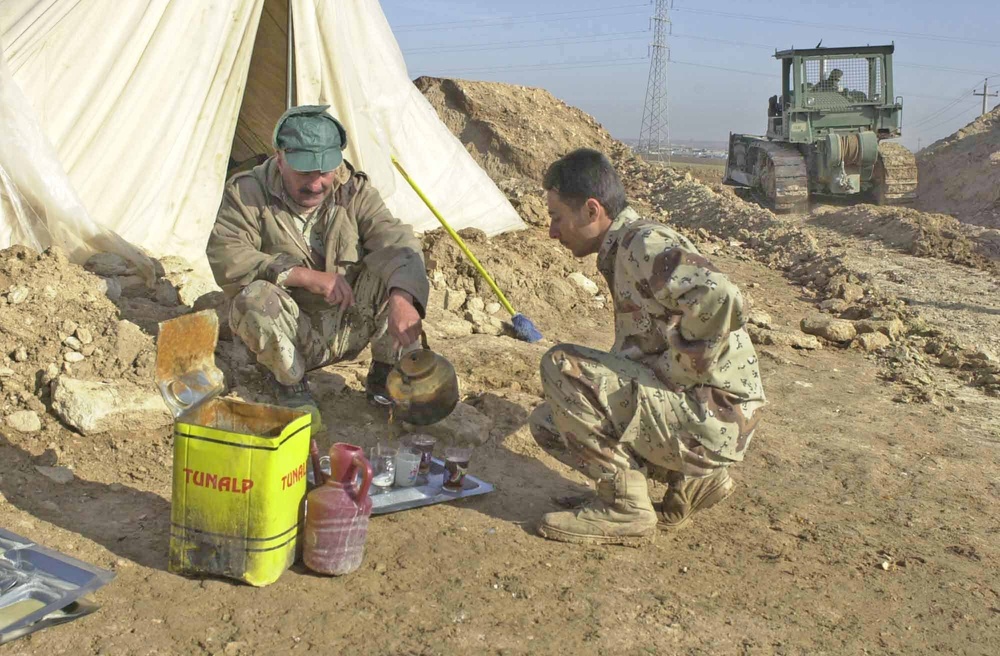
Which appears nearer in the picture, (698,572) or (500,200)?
(698,572)

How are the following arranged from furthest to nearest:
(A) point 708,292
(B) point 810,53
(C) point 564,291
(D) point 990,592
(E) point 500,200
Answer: (B) point 810,53, (E) point 500,200, (C) point 564,291, (D) point 990,592, (A) point 708,292

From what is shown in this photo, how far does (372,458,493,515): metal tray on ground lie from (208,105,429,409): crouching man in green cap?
543mm

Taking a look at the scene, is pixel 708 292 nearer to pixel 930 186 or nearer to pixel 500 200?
pixel 500 200

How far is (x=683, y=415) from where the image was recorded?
Result: 121 inches

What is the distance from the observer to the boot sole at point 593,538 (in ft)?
10.4

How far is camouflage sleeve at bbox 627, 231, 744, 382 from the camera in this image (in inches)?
111

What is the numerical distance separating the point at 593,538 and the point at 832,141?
12.4 m

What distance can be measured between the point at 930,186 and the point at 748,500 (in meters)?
14.7

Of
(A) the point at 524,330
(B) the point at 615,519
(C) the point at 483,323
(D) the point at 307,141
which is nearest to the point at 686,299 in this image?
(B) the point at 615,519

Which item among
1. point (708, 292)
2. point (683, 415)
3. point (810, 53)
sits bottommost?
point (683, 415)

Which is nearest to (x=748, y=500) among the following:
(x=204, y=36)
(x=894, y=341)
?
(x=894, y=341)

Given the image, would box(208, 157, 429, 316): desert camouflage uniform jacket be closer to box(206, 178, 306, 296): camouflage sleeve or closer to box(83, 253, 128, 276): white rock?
box(206, 178, 306, 296): camouflage sleeve

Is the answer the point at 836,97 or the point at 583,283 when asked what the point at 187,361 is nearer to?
the point at 583,283

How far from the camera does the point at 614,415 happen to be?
10.2 feet
